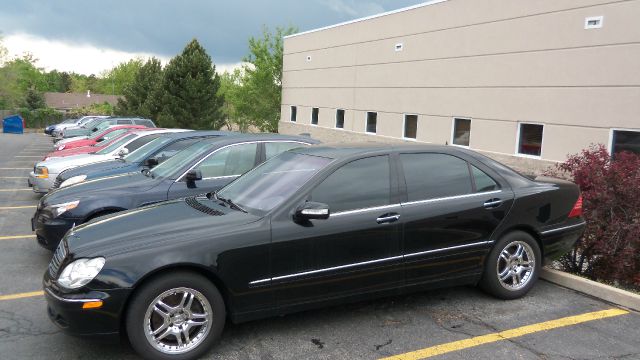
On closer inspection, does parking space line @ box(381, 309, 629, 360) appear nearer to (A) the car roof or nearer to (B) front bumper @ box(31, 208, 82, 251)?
(A) the car roof

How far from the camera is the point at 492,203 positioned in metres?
4.83

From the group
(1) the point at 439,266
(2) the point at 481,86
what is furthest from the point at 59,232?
(2) the point at 481,86

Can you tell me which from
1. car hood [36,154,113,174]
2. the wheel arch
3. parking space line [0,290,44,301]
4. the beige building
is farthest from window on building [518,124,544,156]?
parking space line [0,290,44,301]

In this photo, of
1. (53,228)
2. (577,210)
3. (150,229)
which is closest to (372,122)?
(577,210)

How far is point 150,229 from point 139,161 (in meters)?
5.08

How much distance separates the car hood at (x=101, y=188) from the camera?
6138mm

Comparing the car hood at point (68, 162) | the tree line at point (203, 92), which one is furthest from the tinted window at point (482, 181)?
the tree line at point (203, 92)

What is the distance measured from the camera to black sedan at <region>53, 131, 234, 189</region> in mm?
8062

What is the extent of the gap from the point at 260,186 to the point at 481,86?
45.9 feet

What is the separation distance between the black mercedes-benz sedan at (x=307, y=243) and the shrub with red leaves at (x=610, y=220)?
0.53 metres

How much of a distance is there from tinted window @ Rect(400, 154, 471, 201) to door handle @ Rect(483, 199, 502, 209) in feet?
0.64

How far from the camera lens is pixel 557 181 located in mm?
5422

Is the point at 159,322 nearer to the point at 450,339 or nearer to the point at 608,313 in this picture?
the point at 450,339

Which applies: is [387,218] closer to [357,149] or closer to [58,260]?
[357,149]
